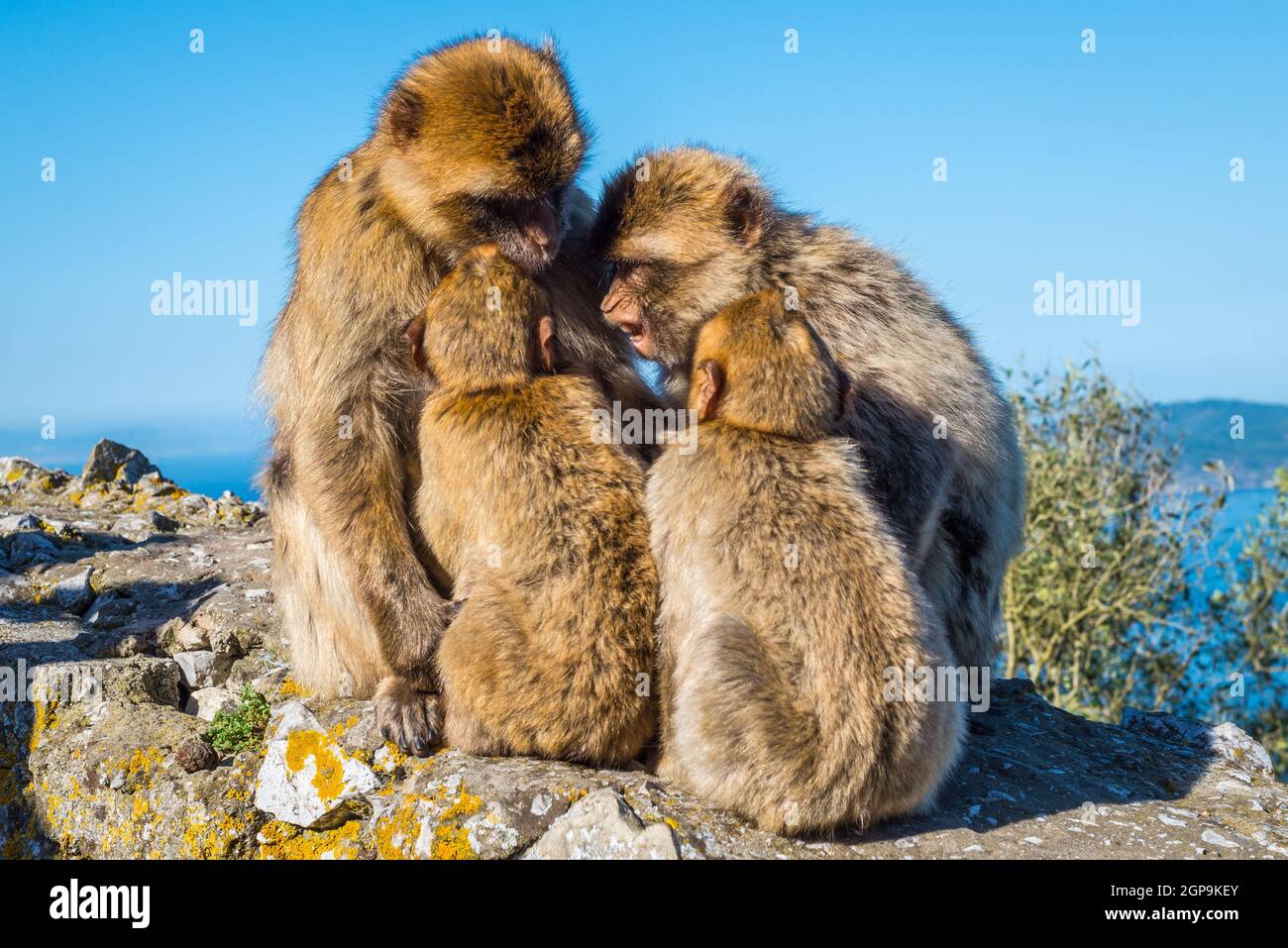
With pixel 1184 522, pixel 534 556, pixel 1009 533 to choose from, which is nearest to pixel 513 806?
pixel 534 556

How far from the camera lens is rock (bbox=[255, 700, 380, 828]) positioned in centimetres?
390

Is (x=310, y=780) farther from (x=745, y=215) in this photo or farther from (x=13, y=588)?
(x=13, y=588)

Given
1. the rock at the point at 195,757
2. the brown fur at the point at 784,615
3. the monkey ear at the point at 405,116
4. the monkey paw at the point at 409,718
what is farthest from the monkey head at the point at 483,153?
the rock at the point at 195,757

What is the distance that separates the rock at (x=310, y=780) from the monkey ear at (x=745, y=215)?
8.71 ft

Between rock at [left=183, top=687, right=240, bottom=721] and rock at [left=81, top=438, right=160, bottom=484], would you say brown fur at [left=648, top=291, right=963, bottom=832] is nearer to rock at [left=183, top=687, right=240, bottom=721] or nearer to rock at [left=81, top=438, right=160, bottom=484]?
rock at [left=183, top=687, right=240, bottom=721]

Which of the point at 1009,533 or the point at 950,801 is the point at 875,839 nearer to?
the point at 950,801

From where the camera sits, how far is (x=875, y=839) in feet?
12.0

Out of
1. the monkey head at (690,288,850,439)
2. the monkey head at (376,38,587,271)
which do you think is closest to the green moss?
the monkey head at (376,38,587,271)

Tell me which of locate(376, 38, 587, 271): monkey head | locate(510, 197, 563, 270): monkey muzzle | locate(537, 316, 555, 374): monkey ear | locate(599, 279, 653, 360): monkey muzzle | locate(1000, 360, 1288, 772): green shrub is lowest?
locate(1000, 360, 1288, 772): green shrub

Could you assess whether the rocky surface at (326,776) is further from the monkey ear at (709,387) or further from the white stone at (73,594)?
the monkey ear at (709,387)

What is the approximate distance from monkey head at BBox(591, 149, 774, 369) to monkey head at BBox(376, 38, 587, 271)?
361 mm

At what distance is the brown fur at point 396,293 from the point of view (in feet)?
14.0

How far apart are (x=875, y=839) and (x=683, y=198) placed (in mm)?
2710

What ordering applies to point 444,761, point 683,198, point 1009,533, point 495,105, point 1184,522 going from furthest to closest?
point 1184,522
point 1009,533
point 683,198
point 495,105
point 444,761
